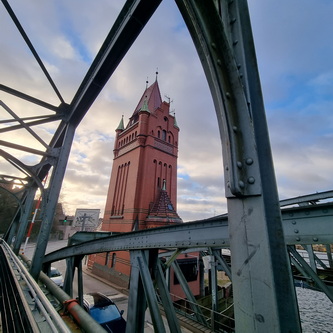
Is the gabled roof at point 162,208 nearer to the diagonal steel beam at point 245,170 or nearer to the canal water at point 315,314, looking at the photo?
the canal water at point 315,314

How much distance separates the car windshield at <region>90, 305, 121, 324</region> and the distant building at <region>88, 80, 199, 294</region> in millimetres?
8333

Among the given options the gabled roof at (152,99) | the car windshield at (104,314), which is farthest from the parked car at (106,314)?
the gabled roof at (152,99)

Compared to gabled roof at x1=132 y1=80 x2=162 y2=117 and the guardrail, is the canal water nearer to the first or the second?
the guardrail

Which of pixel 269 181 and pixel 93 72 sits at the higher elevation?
pixel 93 72

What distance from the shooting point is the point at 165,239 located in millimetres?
3084

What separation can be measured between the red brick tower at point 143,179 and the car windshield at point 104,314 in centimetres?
833

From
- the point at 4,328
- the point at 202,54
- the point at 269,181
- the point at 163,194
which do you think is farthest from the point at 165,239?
the point at 163,194

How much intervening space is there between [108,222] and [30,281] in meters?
17.6

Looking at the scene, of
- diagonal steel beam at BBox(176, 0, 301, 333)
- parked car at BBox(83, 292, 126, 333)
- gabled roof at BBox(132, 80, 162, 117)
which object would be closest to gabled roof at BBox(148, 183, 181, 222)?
parked car at BBox(83, 292, 126, 333)

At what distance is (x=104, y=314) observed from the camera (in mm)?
7027

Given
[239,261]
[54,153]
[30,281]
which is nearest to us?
[239,261]

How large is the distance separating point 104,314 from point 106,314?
0.08 meters

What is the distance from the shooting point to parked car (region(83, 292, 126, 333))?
263 inches

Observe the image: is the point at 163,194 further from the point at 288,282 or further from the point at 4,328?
the point at 288,282
